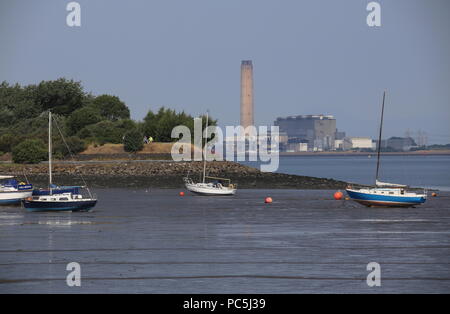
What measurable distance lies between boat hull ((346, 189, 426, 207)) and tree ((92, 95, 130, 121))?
11104 cm

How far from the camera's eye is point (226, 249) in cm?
4519

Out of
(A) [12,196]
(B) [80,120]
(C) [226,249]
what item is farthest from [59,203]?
(B) [80,120]

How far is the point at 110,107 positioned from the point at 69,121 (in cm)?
1609

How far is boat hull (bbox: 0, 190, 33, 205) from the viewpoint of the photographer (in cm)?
8131

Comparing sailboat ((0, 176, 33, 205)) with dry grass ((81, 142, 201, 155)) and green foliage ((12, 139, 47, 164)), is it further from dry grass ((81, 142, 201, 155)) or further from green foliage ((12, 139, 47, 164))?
dry grass ((81, 142, 201, 155))

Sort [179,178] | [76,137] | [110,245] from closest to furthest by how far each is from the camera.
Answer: [110,245] → [179,178] → [76,137]

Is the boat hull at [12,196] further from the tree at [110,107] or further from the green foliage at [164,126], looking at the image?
the tree at [110,107]

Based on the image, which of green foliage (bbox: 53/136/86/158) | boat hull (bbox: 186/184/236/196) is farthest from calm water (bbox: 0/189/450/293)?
green foliage (bbox: 53/136/86/158)

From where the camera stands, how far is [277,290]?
32.1 m

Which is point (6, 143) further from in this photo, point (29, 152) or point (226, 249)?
point (226, 249)
